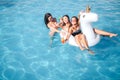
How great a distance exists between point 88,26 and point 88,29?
0.10m

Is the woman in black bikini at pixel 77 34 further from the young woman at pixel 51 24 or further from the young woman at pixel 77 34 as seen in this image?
the young woman at pixel 51 24

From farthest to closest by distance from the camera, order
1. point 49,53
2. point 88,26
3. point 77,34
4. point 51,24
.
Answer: point 51,24 → point 49,53 → point 77,34 → point 88,26

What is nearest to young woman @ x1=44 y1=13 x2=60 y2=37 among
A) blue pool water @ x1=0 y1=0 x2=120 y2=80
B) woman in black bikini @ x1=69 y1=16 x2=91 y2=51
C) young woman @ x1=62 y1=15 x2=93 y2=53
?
blue pool water @ x1=0 y1=0 x2=120 y2=80

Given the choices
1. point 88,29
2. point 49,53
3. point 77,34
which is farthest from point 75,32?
point 49,53

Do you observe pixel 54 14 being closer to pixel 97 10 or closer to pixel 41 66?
pixel 97 10

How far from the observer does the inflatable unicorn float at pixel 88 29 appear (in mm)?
6559

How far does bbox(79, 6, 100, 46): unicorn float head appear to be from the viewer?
656cm

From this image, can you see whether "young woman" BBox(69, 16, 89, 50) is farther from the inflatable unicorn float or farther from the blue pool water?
the blue pool water

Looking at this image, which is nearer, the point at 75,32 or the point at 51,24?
the point at 75,32

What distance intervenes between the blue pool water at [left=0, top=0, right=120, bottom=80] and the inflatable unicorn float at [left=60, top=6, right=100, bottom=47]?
333 mm

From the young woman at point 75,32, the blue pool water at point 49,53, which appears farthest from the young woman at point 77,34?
the blue pool water at point 49,53

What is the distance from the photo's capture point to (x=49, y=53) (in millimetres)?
7527

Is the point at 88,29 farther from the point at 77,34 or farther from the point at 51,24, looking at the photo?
the point at 51,24

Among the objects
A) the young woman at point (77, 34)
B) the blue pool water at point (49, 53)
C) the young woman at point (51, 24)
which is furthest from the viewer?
the young woman at point (51, 24)
